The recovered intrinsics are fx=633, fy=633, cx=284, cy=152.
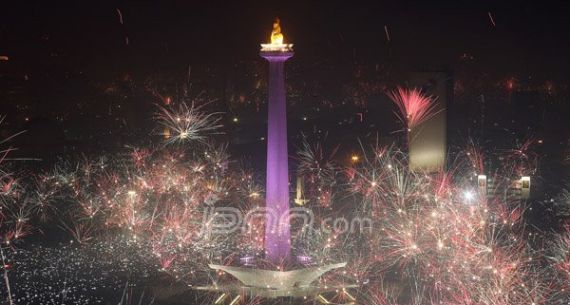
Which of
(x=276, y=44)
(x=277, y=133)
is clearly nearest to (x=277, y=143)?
(x=277, y=133)

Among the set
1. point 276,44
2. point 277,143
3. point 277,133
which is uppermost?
point 276,44

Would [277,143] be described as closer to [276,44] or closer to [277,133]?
[277,133]

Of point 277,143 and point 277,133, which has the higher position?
point 277,133

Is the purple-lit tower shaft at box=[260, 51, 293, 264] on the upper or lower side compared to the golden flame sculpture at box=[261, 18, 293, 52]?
lower

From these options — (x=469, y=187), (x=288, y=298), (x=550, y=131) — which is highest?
(x=550, y=131)

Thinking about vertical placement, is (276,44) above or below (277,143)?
above

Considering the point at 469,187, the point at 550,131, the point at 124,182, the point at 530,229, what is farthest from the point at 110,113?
the point at 550,131

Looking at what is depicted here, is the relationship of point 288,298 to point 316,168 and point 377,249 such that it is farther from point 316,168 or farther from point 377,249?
point 316,168

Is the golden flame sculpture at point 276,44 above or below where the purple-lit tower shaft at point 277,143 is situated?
above
